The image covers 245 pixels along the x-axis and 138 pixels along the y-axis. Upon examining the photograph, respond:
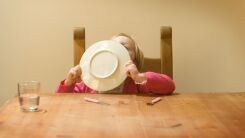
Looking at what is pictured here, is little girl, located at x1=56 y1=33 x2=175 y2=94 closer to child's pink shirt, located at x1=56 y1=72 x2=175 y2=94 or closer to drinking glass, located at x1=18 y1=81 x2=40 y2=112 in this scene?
child's pink shirt, located at x1=56 y1=72 x2=175 y2=94

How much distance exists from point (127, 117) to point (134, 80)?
41 cm

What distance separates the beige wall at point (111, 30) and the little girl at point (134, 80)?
38cm

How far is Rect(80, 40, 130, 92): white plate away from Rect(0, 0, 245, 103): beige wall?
21.9 inches

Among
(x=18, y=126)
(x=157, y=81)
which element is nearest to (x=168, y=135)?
(x=18, y=126)

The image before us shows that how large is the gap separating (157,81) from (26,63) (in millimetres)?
906

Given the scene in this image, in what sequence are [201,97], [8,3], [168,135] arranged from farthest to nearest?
[8,3] → [201,97] → [168,135]

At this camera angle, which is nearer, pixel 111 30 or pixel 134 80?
→ pixel 134 80

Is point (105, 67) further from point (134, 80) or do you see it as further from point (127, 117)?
point (127, 117)

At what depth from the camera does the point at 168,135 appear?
3.55 ft

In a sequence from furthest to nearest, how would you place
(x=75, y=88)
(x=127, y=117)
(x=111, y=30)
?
(x=111, y=30)
(x=75, y=88)
(x=127, y=117)

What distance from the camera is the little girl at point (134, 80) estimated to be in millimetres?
1604

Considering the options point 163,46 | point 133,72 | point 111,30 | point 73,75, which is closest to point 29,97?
point 73,75

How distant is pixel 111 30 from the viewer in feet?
7.14

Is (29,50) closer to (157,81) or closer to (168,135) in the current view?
(157,81)
